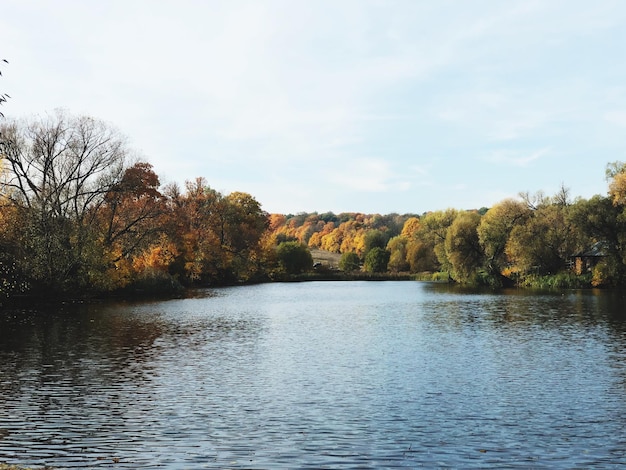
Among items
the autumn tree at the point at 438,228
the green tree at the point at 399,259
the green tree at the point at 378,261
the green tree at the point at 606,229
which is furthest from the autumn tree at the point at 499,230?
the green tree at the point at 378,261

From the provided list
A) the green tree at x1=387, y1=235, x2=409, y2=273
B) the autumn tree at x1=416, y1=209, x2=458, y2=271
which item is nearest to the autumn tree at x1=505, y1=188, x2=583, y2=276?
the autumn tree at x1=416, y1=209, x2=458, y2=271

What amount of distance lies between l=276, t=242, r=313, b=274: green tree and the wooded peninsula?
0.73ft

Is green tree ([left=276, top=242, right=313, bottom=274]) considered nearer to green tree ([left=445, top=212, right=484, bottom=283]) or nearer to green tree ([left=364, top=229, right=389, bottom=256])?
green tree ([left=364, top=229, right=389, bottom=256])

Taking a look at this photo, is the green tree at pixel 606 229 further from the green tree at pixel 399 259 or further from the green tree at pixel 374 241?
the green tree at pixel 374 241

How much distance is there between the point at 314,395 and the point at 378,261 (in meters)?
111

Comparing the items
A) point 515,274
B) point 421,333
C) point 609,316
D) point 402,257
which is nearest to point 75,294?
point 421,333

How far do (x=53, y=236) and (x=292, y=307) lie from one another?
18.7 meters

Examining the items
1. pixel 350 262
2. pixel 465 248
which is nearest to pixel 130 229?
pixel 465 248

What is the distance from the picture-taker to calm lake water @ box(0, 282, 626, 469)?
1140 cm

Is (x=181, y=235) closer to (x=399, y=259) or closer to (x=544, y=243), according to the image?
(x=544, y=243)

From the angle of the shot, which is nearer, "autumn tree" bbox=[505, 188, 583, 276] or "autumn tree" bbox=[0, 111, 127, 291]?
"autumn tree" bbox=[0, 111, 127, 291]

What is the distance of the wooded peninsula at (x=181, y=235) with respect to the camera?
150 feet

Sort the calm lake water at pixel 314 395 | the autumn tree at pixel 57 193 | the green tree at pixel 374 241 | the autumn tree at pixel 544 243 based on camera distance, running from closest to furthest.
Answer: the calm lake water at pixel 314 395
the autumn tree at pixel 57 193
the autumn tree at pixel 544 243
the green tree at pixel 374 241

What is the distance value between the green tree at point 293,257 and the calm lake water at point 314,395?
79.3 meters
